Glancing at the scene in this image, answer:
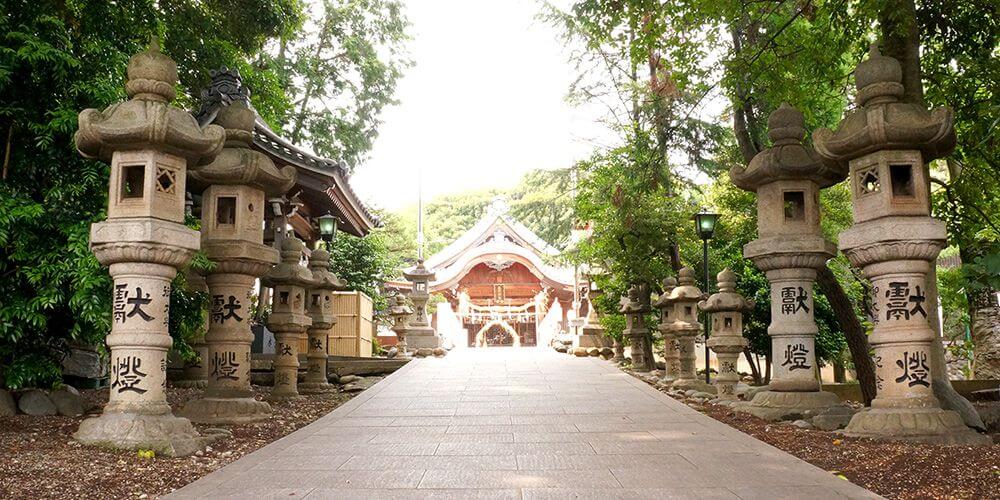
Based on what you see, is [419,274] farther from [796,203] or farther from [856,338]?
[796,203]

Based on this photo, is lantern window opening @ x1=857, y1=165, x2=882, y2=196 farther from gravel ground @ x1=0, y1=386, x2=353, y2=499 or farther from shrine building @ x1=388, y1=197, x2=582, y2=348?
shrine building @ x1=388, y1=197, x2=582, y2=348

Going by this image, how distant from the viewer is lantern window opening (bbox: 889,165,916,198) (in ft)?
21.5

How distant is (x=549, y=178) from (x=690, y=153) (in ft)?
16.4

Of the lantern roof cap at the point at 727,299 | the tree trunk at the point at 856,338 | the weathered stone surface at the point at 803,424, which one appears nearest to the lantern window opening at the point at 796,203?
the tree trunk at the point at 856,338

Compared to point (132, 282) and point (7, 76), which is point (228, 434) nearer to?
point (132, 282)

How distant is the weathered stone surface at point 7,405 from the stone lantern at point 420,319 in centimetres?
1314

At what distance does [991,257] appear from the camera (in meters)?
6.16

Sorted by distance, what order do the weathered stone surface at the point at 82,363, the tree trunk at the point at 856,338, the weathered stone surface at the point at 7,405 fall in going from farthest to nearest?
the tree trunk at the point at 856,338
the weathered stone surface at the point at 82,363
the weathered stone surface at the point at 7,405

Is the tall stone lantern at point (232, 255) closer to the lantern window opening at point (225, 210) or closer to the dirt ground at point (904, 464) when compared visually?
the lantern window opening at point (225, 210)

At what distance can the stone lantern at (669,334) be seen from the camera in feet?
41.7

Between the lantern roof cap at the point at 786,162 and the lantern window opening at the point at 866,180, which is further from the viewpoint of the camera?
the lantern roof cap at the point at 786,162

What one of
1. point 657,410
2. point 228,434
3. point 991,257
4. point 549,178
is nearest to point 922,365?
point 991,257

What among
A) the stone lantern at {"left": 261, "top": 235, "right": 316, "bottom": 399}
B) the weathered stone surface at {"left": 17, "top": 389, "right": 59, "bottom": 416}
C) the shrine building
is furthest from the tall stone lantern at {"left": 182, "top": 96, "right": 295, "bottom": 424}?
the shrine building

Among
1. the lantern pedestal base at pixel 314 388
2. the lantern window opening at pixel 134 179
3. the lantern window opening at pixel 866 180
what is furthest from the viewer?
the lantern pedestal base at pixel 314 388
